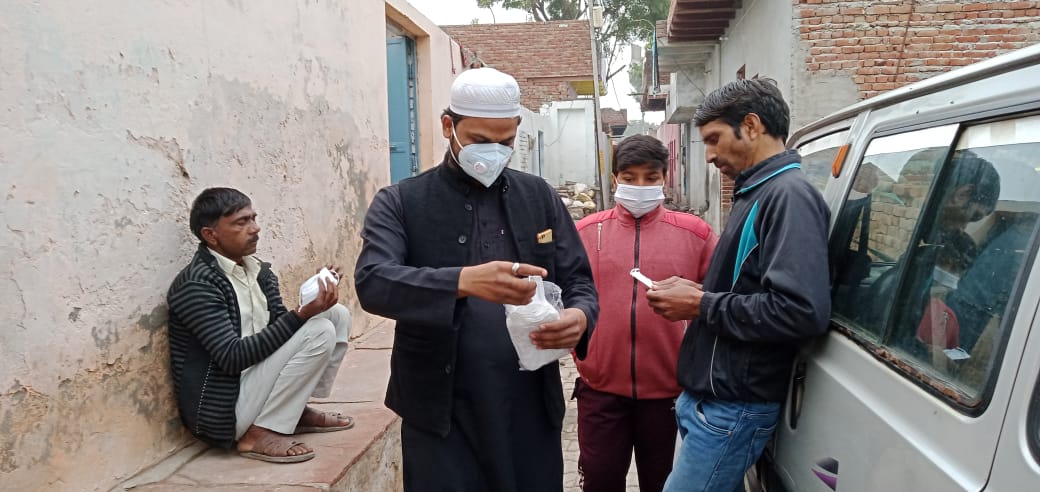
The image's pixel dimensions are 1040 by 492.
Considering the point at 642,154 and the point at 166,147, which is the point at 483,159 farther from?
the point at 166,147

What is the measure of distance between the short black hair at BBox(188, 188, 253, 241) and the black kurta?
1295mm

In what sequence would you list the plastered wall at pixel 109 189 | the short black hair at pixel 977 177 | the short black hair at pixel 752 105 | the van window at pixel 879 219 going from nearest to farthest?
1. the short black hair at pixel 977 177
2. the van window at pixel 879 219
3. the short black hair at pixel 752 105
4. the plastered wall at pixel 109 189

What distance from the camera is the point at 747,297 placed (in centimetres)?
190

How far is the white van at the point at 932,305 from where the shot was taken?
120 centimetres

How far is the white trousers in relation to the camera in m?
3.07

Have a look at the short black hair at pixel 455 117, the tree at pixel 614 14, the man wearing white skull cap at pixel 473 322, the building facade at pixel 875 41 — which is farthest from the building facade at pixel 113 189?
the tree at pixel 614 14

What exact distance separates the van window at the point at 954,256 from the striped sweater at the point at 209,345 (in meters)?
2.21

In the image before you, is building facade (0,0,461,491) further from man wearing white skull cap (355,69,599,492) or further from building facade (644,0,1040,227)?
building facade (644,0,1040,227)

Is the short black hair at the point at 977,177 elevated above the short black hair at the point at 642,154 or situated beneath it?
elevated above

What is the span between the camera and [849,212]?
2.07 metres

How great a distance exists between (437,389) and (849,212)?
1.24m

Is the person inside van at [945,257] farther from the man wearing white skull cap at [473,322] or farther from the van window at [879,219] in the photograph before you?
the man wearing white skull cap at [473,322]

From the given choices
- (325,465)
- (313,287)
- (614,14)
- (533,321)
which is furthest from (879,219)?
(614,14)

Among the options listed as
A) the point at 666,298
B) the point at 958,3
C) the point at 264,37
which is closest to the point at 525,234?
the point at 666,298
